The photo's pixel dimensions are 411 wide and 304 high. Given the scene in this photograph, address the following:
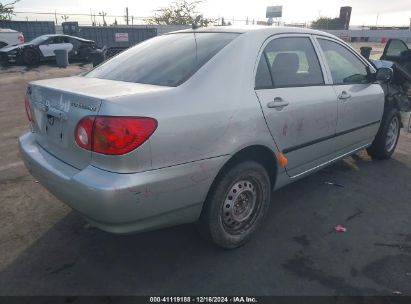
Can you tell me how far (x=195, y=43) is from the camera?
10.3 ft

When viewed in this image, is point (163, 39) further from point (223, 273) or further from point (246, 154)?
point (223, 273)

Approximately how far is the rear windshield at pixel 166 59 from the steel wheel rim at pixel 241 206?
97 centimetres

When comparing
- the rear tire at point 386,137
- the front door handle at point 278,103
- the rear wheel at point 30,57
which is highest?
the front door handle at point 278,103

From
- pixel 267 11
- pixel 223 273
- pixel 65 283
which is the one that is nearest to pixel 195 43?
pixel 223 273

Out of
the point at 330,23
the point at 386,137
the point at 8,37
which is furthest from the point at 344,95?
the point at 330,23

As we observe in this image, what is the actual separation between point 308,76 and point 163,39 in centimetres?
143

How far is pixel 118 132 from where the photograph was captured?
7.20 ft

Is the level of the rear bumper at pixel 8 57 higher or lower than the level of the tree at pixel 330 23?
lower

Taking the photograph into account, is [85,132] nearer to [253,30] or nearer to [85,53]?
[253,30]

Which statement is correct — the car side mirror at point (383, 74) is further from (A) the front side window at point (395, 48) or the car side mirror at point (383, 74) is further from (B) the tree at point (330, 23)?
(B) the tree at point (330, 23)

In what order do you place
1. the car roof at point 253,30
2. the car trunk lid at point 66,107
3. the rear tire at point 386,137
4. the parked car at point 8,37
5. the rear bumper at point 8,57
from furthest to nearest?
the parked car at point 8,37, the rear bumper at point 8,57, the rear tire at point 386,137, the car roof at point 253,30, the car trunk lid at point 66,107

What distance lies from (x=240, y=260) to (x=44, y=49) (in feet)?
58.6

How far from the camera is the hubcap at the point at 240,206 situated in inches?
116

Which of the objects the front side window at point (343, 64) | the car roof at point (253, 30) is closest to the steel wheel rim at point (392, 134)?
the front side window at point (343, 64)
